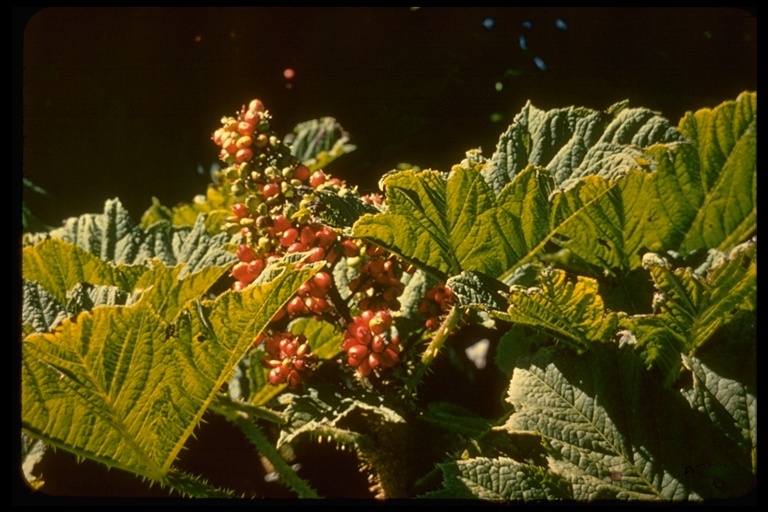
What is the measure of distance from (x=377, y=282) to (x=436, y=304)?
0.11 m

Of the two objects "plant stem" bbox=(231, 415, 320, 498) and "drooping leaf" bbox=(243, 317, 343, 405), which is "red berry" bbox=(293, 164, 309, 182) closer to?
"drooping leaf" bbox=(243, 317, 343, 405)

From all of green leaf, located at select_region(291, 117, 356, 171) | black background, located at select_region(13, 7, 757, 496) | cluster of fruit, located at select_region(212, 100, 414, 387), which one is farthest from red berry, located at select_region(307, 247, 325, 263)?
green leaf, located at select_region(291, 117, 356, 171)

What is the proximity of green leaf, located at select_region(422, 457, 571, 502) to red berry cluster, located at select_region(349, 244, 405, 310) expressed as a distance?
306 millimetres

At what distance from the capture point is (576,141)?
1.26m

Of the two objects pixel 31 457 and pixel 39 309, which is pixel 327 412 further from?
pixel 31 457

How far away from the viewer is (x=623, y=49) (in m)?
1.82

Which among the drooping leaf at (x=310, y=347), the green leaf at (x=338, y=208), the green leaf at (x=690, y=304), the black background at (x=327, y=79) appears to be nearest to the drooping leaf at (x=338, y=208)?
the green leaf at (x=338, y=208)

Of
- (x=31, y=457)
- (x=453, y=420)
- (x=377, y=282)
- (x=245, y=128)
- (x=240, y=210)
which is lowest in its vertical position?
(x=31, y=457)

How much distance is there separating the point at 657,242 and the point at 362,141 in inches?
36.4

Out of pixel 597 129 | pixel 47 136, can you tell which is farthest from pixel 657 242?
pixel 47 136

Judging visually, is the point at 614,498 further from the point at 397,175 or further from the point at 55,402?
the point at 55,402

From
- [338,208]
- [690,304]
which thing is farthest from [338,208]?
[690,304]

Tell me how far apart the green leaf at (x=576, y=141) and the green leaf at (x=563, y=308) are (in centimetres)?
21

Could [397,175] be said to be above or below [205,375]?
above
